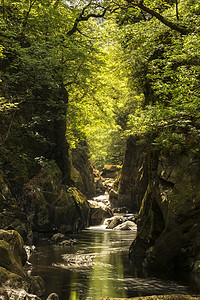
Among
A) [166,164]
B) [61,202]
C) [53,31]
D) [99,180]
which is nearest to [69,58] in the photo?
[53,31]

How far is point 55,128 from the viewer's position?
1920 centimetres

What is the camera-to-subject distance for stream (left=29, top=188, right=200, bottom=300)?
24.3ft

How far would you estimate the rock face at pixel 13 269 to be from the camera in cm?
589

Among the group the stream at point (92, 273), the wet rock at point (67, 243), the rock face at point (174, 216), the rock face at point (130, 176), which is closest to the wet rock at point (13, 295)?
the stream at point (92, 273)

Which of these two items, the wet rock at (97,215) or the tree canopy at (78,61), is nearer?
the tree canopy at (78,61)

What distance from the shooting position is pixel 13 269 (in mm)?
6418

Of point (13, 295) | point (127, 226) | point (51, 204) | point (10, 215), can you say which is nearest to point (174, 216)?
point (13, 295)

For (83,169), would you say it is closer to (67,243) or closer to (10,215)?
(67,243)

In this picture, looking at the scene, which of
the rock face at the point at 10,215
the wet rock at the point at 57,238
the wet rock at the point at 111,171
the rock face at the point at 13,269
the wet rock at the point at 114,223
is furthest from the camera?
the wet rock at the point at 111,171

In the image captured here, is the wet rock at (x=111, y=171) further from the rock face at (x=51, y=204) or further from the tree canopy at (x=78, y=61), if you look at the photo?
the rock face at (x=51, y=204)

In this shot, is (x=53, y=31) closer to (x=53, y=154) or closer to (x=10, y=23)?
(x=10, y=23)

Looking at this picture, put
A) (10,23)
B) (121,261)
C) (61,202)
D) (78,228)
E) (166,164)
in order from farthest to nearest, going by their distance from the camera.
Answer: (78,228) < (61,202) < (10,23) < (121,261) < (166,164)

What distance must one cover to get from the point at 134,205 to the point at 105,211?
12.4ft

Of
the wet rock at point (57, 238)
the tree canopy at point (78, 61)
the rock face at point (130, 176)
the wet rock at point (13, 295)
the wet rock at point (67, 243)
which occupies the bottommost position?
the wet rock at point (67, 243)
